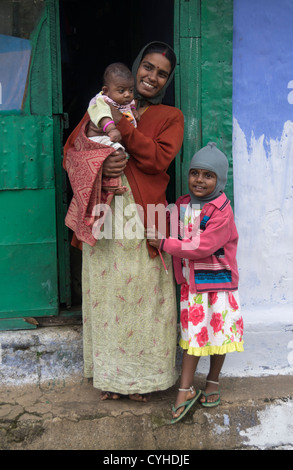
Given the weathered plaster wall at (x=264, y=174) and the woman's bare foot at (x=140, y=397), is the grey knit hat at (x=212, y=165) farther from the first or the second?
the woman's bare foot at (x=140, y=397)

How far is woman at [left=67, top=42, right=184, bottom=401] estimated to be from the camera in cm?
265

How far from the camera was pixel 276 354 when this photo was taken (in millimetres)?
3352

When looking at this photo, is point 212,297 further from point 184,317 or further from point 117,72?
point 117,72

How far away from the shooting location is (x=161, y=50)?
2.68 meters

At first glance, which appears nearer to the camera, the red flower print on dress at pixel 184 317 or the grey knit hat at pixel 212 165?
the grey knit hat at pixel 212 165

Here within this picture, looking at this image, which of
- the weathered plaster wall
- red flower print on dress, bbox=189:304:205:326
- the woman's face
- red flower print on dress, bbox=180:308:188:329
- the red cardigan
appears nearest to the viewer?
→ the red cardigan

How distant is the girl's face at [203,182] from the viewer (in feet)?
8.80

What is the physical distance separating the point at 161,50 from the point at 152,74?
0.49ft

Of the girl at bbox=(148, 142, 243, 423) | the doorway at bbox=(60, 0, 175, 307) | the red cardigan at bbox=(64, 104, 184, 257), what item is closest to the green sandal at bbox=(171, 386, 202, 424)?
the girl at bbox=(148, 142, 243, 423)

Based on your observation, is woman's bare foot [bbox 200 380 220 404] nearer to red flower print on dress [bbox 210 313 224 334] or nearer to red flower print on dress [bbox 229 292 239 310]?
red flower print on dress [bbox 210 313 224 334]

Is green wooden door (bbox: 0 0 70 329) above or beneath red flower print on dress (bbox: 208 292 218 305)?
above

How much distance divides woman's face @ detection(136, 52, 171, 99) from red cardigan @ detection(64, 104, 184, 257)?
0.34 ft

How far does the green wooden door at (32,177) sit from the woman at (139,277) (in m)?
0.45

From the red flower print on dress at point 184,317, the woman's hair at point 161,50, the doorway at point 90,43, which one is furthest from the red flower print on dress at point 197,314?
the doorway at point 90,43
